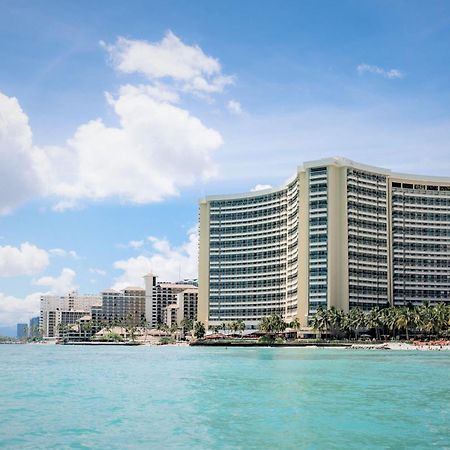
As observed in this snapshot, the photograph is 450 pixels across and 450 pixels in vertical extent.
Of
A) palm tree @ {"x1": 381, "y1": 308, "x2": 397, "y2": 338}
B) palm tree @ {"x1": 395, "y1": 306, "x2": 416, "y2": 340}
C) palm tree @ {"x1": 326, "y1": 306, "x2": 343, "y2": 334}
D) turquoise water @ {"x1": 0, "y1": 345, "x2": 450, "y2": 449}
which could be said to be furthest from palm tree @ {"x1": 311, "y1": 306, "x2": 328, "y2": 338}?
turquoise water @ {"x1": 0, "y1": 345, "x2": 450, "y2": 449}

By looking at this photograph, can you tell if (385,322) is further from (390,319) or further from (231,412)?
(231,412)

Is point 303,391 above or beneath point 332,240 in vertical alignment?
beneath

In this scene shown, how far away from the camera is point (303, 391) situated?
53750mm

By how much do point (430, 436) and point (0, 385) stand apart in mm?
46415

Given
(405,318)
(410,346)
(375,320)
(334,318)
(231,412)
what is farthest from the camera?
(334,318)

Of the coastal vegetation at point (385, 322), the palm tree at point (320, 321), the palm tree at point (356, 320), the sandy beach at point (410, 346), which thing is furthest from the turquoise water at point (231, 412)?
the palm tree at point (320, 321)

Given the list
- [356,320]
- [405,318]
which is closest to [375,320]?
[356,320]

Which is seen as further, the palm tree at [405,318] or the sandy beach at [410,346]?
the palm tree at [405,318]

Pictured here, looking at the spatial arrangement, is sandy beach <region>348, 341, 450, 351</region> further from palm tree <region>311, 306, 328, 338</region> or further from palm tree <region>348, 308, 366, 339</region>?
palm tree <region>311, 306, 328, 338</region>

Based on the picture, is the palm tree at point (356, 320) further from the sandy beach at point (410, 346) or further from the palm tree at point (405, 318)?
the sandy beach at point (410, 346)

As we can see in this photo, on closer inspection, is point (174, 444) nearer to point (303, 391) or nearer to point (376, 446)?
point (376, 446)

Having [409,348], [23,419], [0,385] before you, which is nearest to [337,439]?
[23,419]

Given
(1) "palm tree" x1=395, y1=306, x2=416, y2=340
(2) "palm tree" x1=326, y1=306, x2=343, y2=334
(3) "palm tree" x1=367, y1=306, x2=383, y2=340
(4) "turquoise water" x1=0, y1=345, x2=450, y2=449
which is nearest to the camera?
(4) "turquoise water" x1=0, y1=345, x2=450, y2=449

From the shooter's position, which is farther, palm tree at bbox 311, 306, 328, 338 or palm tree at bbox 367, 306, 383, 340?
palm tree at bbox 311, 306, 328, 338
